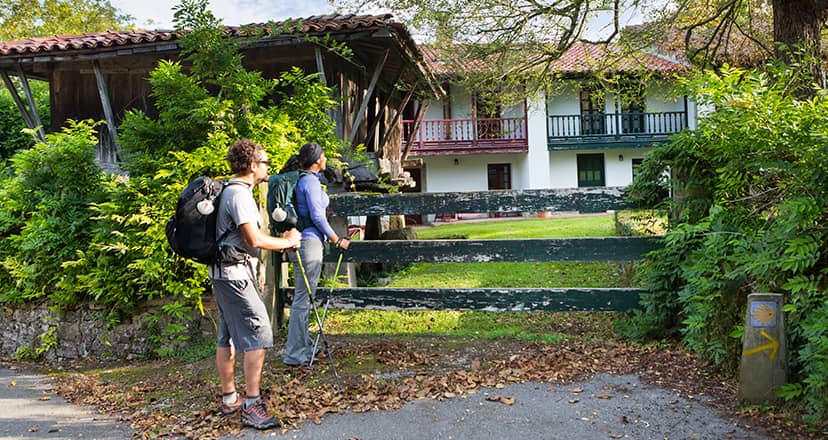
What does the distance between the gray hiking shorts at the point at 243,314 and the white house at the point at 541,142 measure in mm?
22362

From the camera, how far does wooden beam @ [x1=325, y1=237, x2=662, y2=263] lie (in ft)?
17.3

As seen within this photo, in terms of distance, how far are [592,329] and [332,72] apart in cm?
722

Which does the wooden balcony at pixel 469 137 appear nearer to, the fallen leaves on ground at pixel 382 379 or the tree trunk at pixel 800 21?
the tree trunk at pixel 800 21

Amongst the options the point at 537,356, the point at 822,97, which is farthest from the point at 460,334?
the point at 822,97

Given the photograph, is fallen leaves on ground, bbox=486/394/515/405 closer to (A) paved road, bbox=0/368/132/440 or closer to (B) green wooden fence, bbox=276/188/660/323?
(B) green wooden fence, bbox=276/188/660/323

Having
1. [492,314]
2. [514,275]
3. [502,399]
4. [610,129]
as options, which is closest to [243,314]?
[502,399]

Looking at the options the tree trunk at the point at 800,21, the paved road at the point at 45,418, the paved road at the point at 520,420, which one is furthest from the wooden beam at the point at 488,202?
the tree trunk at the point at 800,21

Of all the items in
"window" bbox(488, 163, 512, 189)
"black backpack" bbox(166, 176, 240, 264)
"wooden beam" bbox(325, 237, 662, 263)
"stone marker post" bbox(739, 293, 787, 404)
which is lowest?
"stone marker post" bbox(739, 293, 787, 404)

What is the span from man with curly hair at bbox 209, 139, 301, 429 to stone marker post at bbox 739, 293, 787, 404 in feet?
9.55

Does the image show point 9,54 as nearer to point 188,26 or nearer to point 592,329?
point 188,26

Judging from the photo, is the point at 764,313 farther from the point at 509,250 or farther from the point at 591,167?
the point at 591,167

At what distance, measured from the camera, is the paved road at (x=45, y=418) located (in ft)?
13.4

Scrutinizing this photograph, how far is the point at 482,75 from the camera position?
464 inches

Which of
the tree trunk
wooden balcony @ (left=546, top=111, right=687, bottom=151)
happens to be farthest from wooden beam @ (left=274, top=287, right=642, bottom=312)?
wooden balcony @ (left=546, top=111, right=687, bottom=151)
